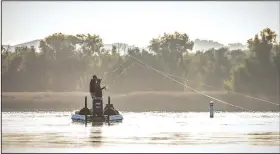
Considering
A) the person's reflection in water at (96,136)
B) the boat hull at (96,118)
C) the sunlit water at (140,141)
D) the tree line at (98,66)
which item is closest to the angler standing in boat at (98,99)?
the boat hull at (96,118)

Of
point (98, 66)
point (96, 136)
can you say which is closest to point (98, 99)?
point (96, 136)

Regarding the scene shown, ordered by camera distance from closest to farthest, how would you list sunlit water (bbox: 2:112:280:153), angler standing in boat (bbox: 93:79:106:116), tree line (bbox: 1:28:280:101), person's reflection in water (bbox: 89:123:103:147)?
sunlit water (bbox: 2:112:280:153) < person's reflection in water (bbox: 89:123:103:147) < angler standing in boat (bbox: 93:79:106:116) < tree line (bbox: 1:28:280:101)

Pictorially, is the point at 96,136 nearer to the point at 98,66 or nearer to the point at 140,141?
the point at 140,141

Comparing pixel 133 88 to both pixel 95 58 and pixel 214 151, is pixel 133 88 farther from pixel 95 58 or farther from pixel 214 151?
pixel 214 151

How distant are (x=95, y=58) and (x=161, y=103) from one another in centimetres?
1676

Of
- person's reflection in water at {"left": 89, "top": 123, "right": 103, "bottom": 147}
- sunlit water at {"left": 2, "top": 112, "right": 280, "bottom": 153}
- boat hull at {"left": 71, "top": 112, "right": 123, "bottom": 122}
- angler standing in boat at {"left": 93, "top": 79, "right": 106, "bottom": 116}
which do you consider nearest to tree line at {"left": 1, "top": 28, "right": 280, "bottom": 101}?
boat hull at {"left": 71, "top": 112, "right": 123, "bottom": 122}

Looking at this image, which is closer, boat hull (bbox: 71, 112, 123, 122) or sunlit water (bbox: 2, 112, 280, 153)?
sunlit water (bbox: 2, 112, 280, 153)

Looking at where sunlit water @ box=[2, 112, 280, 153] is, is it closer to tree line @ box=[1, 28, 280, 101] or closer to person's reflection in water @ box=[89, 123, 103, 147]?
person's reflection in water @ box=[89, 123, 103, 147]

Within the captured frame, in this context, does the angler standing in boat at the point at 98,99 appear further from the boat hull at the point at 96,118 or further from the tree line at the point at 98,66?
A: the tree line at the point at 98,66

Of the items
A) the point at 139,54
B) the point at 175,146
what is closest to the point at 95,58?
A: the point at 139,54

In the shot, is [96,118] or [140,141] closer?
[140,141]

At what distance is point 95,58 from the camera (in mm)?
130750

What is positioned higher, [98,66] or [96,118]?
[98,66]

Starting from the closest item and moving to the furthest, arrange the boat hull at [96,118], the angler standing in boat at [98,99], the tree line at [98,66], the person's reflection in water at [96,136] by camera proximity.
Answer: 1. the person's reflection in water at [96,136]
2. the angler standing in boat at [98,99]
3. the boat hull at [96,118]
4. the tree line at [98,66]
